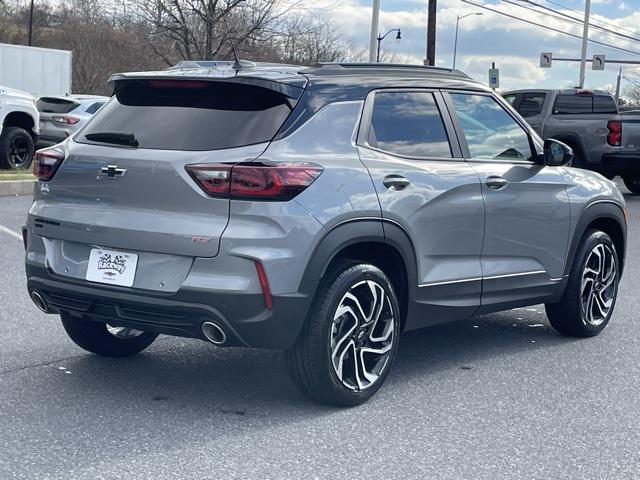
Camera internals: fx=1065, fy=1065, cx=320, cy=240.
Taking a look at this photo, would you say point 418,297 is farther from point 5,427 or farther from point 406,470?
point 5,427

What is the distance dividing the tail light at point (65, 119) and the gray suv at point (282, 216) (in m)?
16.1

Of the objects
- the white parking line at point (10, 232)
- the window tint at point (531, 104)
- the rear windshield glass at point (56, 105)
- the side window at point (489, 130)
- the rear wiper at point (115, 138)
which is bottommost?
the white parking line at point (10, 232)

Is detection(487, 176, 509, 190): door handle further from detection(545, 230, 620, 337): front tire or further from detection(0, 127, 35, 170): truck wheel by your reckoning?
detection(0, 127, 35, 170): truck wheel

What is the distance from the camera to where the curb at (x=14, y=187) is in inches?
615

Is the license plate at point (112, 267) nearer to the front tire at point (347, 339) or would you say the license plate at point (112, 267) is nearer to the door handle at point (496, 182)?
the front tire at point (347, 339)

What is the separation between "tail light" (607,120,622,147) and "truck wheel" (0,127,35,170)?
992cm

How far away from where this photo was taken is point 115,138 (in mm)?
5133

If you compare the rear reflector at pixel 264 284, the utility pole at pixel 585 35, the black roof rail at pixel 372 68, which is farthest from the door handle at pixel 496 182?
the utility pole at pixel 585 35

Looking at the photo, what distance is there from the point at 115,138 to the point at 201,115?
1.52 feet

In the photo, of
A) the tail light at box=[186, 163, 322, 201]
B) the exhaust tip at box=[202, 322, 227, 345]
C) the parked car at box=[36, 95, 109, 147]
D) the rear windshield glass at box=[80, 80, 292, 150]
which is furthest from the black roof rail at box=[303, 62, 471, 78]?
the parked car at box=[36, 95, 109, 147]

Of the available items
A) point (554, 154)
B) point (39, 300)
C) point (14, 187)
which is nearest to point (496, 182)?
point (554, 154)

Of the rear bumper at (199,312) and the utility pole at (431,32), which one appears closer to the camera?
the rear bumper at (199,312)

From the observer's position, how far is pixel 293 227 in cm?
471

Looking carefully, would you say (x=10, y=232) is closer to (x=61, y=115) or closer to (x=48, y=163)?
(x=48, y=163)
